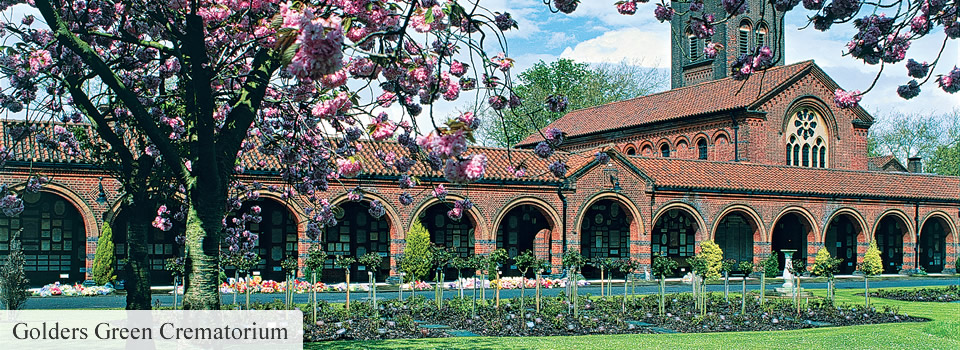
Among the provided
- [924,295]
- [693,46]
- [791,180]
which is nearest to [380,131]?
[924,295]

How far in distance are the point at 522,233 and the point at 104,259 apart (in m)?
13.7

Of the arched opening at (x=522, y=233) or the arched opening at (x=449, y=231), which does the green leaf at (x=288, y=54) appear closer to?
the arched opening at (x=449, y=231)

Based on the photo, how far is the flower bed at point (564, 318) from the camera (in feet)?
47.2

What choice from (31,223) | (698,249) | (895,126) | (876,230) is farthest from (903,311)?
(895,126)

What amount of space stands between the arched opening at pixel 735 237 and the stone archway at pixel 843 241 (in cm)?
352

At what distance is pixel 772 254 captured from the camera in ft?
107

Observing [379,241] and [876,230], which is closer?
[379,241]

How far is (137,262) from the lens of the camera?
9836mm

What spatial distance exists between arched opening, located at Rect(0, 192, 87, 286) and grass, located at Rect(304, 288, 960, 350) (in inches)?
589

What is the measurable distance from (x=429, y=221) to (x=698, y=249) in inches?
391

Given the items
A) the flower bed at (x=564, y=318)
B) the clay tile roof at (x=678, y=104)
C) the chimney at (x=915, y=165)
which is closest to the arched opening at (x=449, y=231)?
the flower bed at (x=564, y=318)

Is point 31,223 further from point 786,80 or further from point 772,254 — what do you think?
point 786,80

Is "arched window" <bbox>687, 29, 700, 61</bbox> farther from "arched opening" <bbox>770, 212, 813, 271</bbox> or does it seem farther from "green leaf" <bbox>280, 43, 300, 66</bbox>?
"green leaf" <bbox>280, 43, 300, 66</bbox>

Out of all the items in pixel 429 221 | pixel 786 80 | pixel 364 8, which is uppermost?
pixel 786 80
